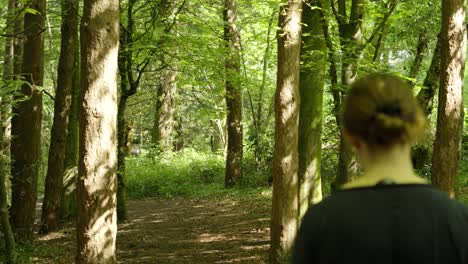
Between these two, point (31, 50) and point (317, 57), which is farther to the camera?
point (31, 50)

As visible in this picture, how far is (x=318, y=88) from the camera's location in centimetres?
1139

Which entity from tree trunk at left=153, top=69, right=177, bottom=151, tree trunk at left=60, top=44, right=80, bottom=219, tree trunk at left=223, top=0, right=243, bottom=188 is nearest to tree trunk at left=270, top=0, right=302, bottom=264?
tree trunk at left=60, top=44, right=80, bottom=219

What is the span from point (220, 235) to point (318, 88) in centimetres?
401

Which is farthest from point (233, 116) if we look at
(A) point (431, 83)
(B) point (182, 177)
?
(A) point (431, 83)

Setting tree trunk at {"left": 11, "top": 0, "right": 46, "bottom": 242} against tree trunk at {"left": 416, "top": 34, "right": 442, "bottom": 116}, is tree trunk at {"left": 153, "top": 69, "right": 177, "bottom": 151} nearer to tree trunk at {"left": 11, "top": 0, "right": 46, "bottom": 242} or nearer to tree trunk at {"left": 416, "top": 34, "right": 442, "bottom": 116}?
tree trunk at {"left": 416, "top": 34, "right": 442, "bottom": 116}

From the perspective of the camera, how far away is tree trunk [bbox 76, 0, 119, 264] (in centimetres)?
600

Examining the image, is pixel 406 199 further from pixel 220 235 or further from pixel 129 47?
pixel 129 47

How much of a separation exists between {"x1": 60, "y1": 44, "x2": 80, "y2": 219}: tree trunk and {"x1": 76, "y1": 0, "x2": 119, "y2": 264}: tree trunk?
8089 millimetres

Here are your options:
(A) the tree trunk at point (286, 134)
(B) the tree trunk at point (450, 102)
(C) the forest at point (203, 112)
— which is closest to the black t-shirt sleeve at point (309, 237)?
(C) the forest at point (203, 112)

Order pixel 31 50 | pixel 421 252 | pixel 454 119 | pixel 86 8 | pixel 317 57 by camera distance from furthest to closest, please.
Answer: pixel 31 50, pixel 317 57, pixel 454 119, pixel 86 8, pixel 421 252

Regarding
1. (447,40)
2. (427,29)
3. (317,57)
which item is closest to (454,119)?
(447,40)

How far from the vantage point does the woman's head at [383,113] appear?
1.94 m

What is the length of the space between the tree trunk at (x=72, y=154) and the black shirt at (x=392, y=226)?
12.8 meters

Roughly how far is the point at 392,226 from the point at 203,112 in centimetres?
2201
